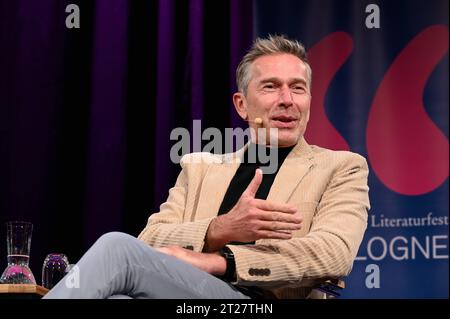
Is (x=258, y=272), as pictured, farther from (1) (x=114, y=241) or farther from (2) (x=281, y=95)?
(2) (x=281, y=95)

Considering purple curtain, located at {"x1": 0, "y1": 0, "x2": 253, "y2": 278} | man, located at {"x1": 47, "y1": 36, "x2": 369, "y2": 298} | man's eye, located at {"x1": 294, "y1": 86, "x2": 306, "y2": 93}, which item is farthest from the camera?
purple curtain, located at {"x1": 0, "y1": 0, "x2": 253, "y2": 278}

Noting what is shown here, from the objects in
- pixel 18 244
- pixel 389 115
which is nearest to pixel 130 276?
pixel 18 244

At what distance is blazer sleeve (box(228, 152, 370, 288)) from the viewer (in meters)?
2.12

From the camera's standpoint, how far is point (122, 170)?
11.6 ft

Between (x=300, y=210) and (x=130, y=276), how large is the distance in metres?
0.71

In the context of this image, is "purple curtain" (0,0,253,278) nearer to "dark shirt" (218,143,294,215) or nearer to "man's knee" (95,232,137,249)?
"dark shirt" (218,143,294,215)

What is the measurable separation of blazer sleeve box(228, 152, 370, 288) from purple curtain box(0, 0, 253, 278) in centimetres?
123

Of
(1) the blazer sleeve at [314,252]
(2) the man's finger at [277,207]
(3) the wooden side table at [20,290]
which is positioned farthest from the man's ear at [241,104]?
(3) the wooden side table at [20,290]

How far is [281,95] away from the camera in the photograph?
2.60 metres

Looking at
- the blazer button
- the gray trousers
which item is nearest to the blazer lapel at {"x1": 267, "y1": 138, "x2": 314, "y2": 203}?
the blazer button

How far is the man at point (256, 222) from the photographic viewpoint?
1.88 meters

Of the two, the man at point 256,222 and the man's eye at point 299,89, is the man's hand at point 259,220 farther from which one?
the man's eye at point 299,89

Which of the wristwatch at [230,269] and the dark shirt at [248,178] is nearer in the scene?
the wristwatch at [230,269]

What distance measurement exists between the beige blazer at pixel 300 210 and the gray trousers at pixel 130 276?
19 cm
